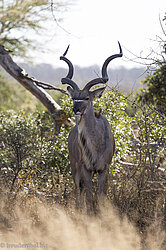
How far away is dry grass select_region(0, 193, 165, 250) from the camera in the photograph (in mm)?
3105

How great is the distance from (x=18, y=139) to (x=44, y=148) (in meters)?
1.00

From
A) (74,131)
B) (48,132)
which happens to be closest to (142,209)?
(74,131)

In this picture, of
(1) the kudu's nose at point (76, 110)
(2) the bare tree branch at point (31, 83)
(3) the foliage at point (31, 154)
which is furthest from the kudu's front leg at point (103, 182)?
(2) the bare tree branch at point (31, 83)

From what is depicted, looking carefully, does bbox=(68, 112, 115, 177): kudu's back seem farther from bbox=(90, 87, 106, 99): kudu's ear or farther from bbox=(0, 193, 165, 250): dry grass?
bbox=(0, 193, 165, 250): dry grass

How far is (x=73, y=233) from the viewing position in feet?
10.5

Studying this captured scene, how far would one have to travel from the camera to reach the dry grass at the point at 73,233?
3.11 metres

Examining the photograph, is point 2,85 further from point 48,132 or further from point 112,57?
point 112,57

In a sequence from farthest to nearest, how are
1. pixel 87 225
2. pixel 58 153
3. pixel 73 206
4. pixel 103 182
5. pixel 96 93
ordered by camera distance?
1. pixel 58 153
2. pixel 96 93
3. pixel 103 182
4. pixel 73 206
5. pixel 87 225

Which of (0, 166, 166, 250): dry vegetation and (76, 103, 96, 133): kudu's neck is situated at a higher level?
(76, 103, 96, 133): kudu's neck

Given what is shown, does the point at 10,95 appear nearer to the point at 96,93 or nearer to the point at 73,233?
the point at 96,93

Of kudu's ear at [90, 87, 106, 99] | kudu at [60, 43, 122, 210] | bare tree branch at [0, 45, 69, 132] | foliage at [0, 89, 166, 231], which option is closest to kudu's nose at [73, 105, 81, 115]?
kudu at [60, 43, 122, 210]

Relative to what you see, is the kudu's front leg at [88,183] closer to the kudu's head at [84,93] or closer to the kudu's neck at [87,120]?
the kudu's neck at [87,120]

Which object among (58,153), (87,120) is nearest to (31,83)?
(58,153)

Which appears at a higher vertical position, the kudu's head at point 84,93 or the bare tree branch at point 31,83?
the bare tree branch at point 31,83
